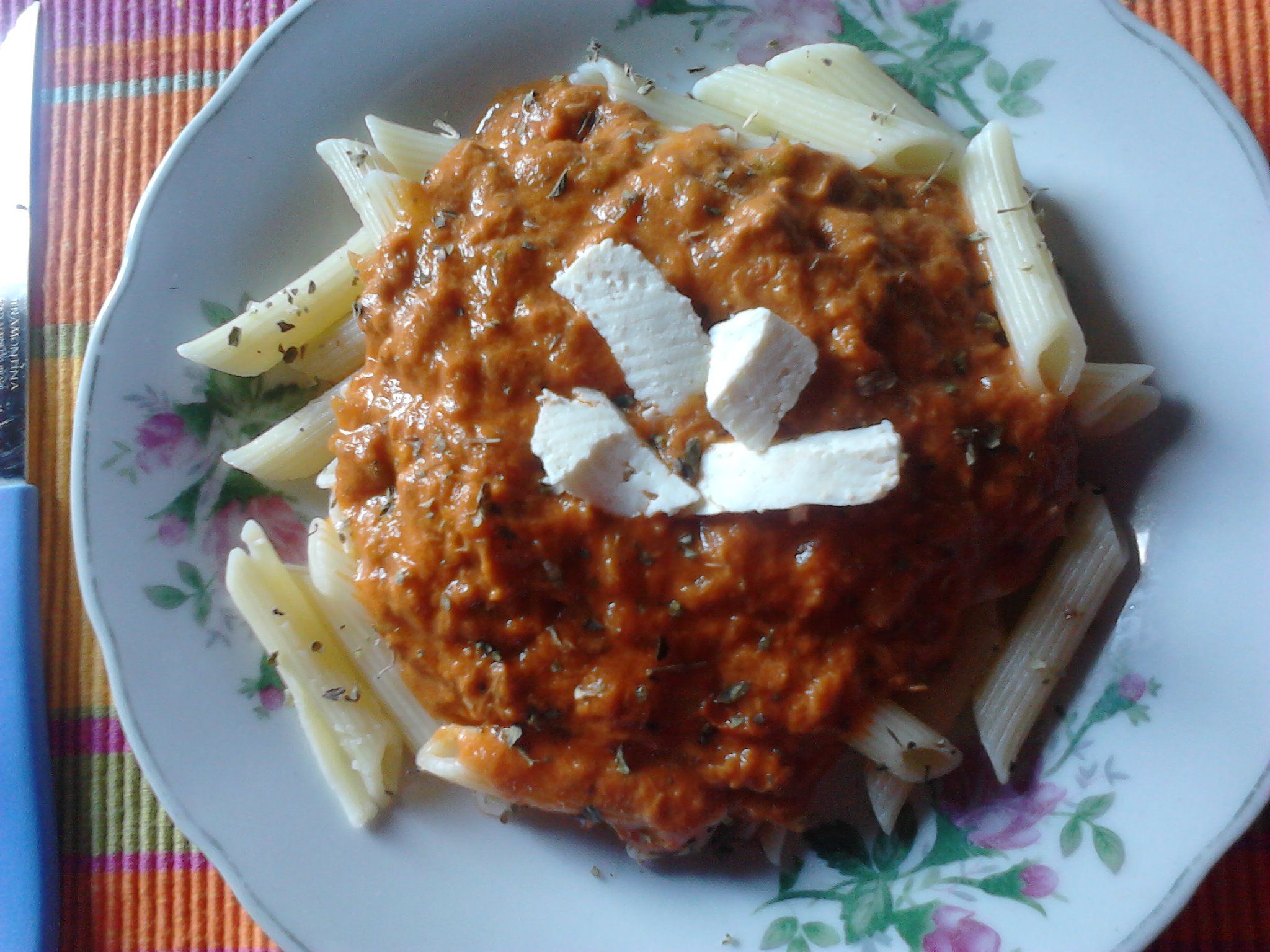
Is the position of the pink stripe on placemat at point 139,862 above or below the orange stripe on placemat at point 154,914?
above

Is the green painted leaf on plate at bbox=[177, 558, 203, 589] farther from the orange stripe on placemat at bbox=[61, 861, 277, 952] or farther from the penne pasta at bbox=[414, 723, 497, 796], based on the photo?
the orange stripe on placemat at bbox=[61, 861, 277, 952]

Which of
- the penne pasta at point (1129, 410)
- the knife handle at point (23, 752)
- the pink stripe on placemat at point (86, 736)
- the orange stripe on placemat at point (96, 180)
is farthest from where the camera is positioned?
the orange stripe on placemat at point (96, 180)

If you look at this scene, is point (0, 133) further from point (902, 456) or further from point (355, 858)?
point (902, 456)

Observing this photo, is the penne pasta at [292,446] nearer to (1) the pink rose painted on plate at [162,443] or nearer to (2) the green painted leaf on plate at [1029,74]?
(1) the pink rose painted on plate at [162,443]

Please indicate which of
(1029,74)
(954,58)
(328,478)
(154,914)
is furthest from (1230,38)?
(154,914)

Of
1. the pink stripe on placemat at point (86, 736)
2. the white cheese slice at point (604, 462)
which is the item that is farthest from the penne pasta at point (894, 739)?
the pink stripe on placemat at point (86, 736)

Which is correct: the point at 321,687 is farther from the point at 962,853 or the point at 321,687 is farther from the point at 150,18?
the point at 150,18
